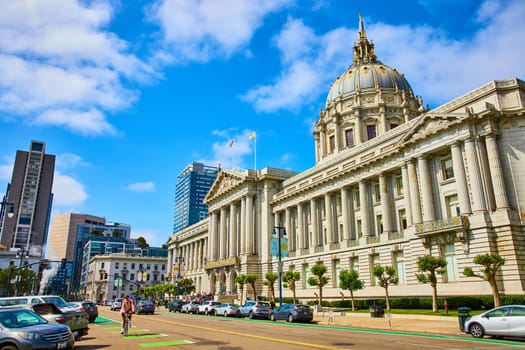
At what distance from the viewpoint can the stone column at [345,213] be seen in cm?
5456

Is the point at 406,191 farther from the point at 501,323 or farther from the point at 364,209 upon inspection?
the point at 501,323

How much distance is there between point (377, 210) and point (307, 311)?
22608 millimetres

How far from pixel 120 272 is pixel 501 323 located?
134 m

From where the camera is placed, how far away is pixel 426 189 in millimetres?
42719

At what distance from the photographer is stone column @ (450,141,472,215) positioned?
3875 centimetres

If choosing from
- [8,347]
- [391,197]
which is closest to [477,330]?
[8,347]

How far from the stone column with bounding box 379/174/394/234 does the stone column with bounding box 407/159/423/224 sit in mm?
3920

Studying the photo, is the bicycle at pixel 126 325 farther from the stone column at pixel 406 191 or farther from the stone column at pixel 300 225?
the stone column at pixel 300 225

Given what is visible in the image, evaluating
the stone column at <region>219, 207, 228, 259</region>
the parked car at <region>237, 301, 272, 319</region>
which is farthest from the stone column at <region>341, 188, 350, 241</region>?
the stone column at <region>219, 207, 228, 259</region>

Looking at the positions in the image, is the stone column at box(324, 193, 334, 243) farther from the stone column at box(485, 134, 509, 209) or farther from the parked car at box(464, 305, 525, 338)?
the parked car at box(464, 305, 525, 338)

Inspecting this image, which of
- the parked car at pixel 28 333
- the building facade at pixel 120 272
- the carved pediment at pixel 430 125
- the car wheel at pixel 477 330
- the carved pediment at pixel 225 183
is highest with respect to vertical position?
the carved pediment at pixel 225 183

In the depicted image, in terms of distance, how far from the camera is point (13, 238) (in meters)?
172

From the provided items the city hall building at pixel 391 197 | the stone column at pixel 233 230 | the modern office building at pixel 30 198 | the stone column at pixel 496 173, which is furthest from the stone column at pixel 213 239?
the modern office building at pixel 30 198

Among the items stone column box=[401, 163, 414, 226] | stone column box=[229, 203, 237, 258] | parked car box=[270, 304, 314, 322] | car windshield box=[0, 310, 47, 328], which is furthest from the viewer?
stone column box=[229, 203, 237, 258]
